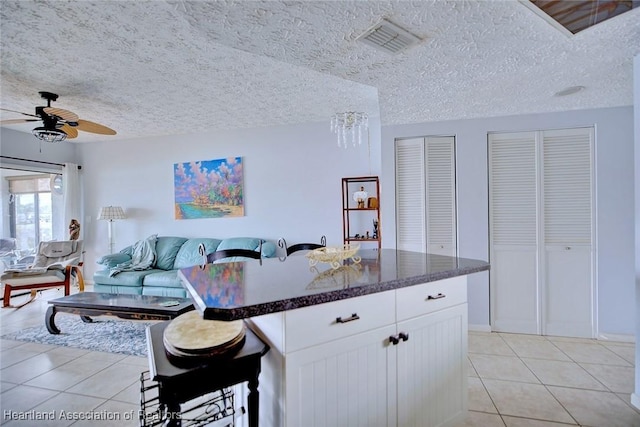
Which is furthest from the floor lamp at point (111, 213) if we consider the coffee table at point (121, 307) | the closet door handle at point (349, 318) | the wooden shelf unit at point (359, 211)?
the closet door handle at point (349, 318)

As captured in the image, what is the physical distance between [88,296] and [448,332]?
3.50 m

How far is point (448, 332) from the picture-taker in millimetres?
1538

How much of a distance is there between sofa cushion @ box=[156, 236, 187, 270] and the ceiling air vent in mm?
4056

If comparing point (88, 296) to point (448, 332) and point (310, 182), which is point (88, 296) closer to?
point (310, 182)

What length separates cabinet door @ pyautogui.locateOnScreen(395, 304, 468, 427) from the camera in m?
1.38

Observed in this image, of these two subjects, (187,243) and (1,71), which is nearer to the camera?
(1,71)

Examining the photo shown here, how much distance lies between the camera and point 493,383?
2.17 m

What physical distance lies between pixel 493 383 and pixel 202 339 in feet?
6.96

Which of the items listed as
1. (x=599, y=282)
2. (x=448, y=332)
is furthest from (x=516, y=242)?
(x=448, y=332)

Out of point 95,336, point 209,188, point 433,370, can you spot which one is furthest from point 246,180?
point 433,370

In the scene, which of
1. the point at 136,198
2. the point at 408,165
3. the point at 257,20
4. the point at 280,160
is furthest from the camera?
the point at 136,198

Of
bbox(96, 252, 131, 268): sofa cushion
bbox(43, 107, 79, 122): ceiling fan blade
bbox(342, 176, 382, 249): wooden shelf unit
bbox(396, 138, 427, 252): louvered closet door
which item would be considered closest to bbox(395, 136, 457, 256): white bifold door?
bbox(396, 138, 427, 252): louvered closet door

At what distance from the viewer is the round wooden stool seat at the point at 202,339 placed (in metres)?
1.06

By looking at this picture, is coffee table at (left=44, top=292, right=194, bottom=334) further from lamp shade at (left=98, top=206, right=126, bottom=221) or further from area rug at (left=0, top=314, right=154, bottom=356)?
lamp shade at (left=98, top=206, right=126, bottom=221)
